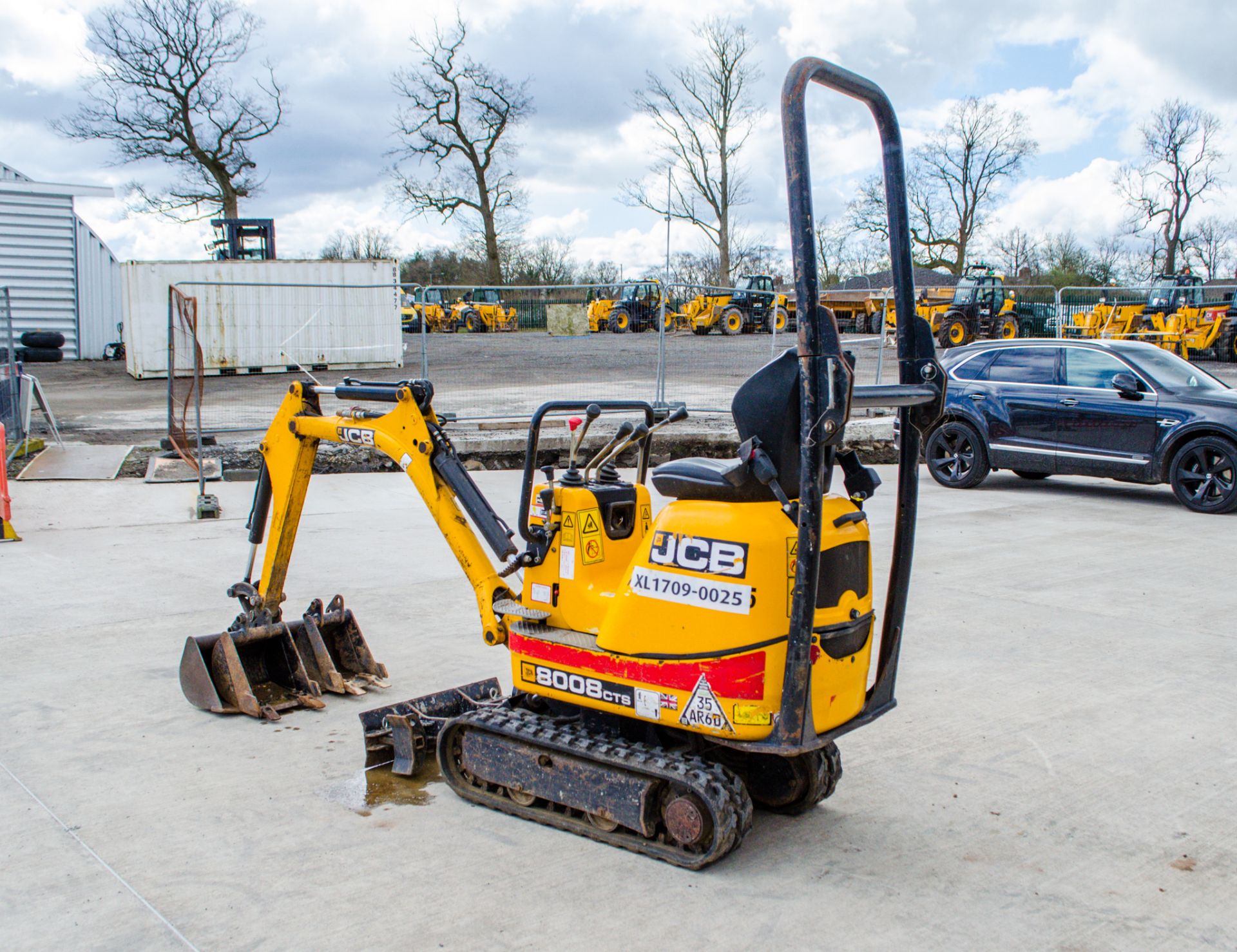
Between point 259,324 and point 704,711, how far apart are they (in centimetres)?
2103

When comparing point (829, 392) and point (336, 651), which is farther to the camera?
point (336, 651)

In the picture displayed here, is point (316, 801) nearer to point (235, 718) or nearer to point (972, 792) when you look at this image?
→ point (235, 718)

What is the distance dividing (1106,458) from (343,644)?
27.5 ft

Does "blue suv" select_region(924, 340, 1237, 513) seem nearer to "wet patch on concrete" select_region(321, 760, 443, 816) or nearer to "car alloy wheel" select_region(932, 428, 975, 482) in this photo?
"car alloy wheel" select_region(932, 428, 975, 482)

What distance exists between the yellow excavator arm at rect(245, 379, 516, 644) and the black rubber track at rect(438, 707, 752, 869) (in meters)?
0.38

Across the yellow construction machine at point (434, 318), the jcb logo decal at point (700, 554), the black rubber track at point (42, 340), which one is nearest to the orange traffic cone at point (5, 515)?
the jcb logo decal at point (700, 554)

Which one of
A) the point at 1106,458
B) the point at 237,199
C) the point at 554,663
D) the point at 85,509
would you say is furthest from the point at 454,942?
the point at 237,199

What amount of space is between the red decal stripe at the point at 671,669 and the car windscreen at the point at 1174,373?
29.2 feet

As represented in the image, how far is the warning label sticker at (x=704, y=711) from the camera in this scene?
3.43 m

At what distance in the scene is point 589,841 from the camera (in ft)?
12.2

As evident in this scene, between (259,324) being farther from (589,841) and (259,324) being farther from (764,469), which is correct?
(764,469)

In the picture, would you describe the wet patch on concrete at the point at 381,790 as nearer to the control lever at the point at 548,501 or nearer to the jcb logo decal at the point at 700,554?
the control lever at the point at 548,501

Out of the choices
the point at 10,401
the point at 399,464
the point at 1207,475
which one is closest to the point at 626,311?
the point at 10,401

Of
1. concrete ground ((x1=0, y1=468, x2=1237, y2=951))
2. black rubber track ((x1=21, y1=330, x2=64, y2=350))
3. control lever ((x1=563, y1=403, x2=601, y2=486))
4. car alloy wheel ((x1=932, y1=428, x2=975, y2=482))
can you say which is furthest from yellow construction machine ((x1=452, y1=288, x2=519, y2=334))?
control lever ((x1=563, y1=403, x2=601, y2=486))
